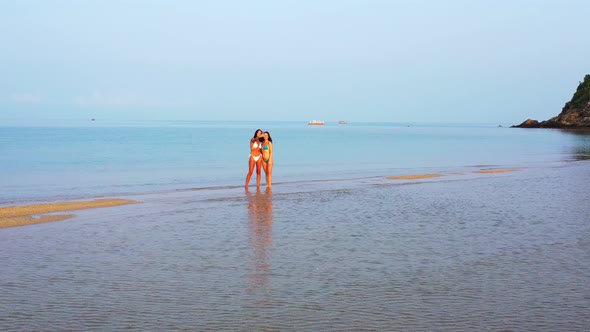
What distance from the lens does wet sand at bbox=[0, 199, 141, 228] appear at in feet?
51.6

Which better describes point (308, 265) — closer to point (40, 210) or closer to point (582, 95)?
point (40, 210)

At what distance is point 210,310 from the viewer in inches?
317

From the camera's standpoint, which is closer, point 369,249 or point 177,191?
point 369,249

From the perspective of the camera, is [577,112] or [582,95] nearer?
[577,112]

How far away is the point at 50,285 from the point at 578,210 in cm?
1413

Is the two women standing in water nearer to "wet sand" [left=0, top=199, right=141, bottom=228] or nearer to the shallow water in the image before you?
the shallow water

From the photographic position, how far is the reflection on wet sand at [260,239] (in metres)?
9.46

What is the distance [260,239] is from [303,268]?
2838mm

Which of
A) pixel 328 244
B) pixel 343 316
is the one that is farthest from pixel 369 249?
pixel 343 316

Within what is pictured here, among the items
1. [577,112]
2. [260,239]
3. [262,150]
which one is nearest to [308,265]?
[260,239]

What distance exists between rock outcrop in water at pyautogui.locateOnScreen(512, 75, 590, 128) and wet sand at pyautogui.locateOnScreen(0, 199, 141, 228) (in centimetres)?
13582

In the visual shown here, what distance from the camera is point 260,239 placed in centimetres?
1312

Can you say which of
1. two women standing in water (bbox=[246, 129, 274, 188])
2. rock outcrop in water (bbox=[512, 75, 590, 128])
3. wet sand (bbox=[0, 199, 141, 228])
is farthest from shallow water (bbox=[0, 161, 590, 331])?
rock outcrop in water (bbox=[512, 75, 590, 128])

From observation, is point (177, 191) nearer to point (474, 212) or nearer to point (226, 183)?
point (226, 183)
